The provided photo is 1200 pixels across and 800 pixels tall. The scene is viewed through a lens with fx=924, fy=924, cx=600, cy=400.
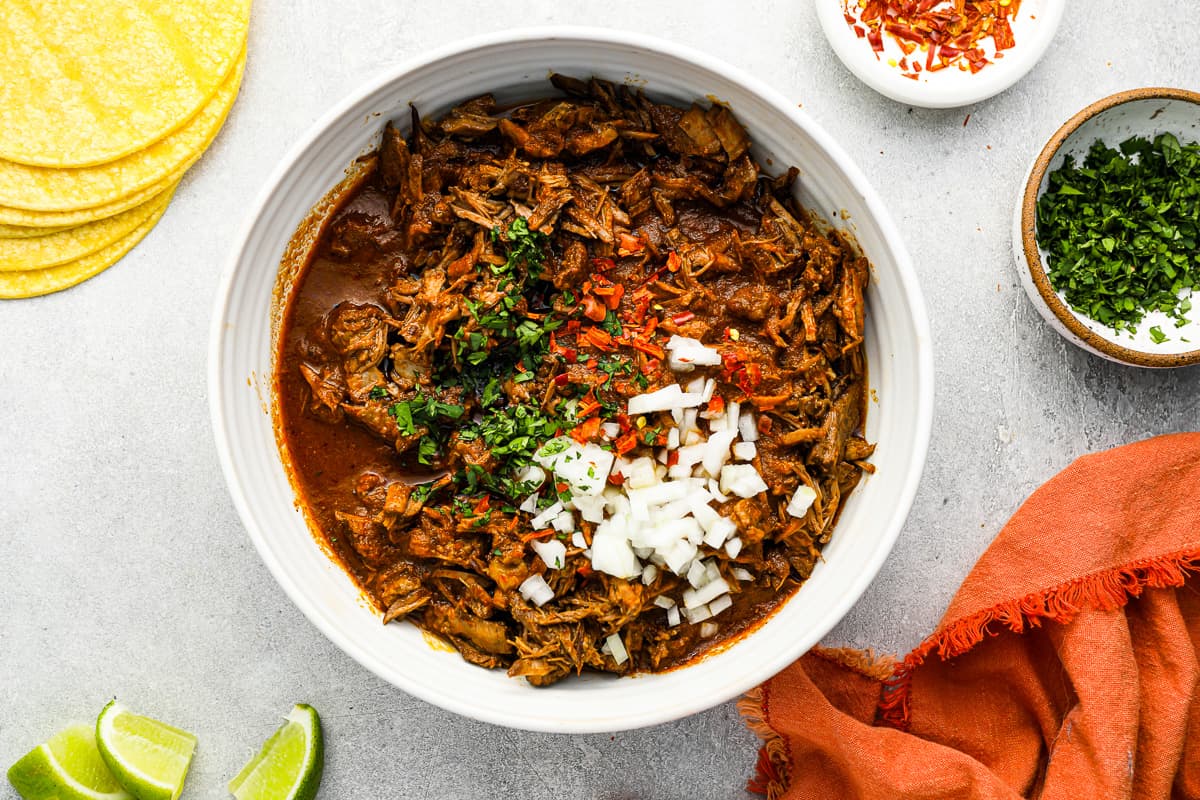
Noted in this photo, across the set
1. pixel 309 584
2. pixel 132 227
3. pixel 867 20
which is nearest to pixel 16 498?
pixel 132 227

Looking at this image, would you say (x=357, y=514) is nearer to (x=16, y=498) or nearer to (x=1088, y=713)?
(x=16, y=498)

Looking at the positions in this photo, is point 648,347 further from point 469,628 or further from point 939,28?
point 939,28

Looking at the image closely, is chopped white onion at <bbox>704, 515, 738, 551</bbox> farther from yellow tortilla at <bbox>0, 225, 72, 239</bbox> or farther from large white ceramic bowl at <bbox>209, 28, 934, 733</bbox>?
yellow tortilla at <bbox>0, 225, 72, 239</bbox>

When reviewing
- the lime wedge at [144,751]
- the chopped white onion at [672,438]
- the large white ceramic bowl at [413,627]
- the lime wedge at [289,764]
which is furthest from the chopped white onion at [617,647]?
the lime wedge at [144,751]

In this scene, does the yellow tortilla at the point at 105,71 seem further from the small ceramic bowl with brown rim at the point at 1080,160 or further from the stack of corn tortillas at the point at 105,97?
the small ceramic bowl with brown rim at the point at 1080,160

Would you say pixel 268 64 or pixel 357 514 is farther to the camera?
pixel 268 64

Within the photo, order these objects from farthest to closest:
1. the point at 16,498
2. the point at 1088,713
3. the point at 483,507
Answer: the point at 16,498
the point at 1088,713
the point at 483,507

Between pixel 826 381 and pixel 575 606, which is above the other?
pixel 826 381
